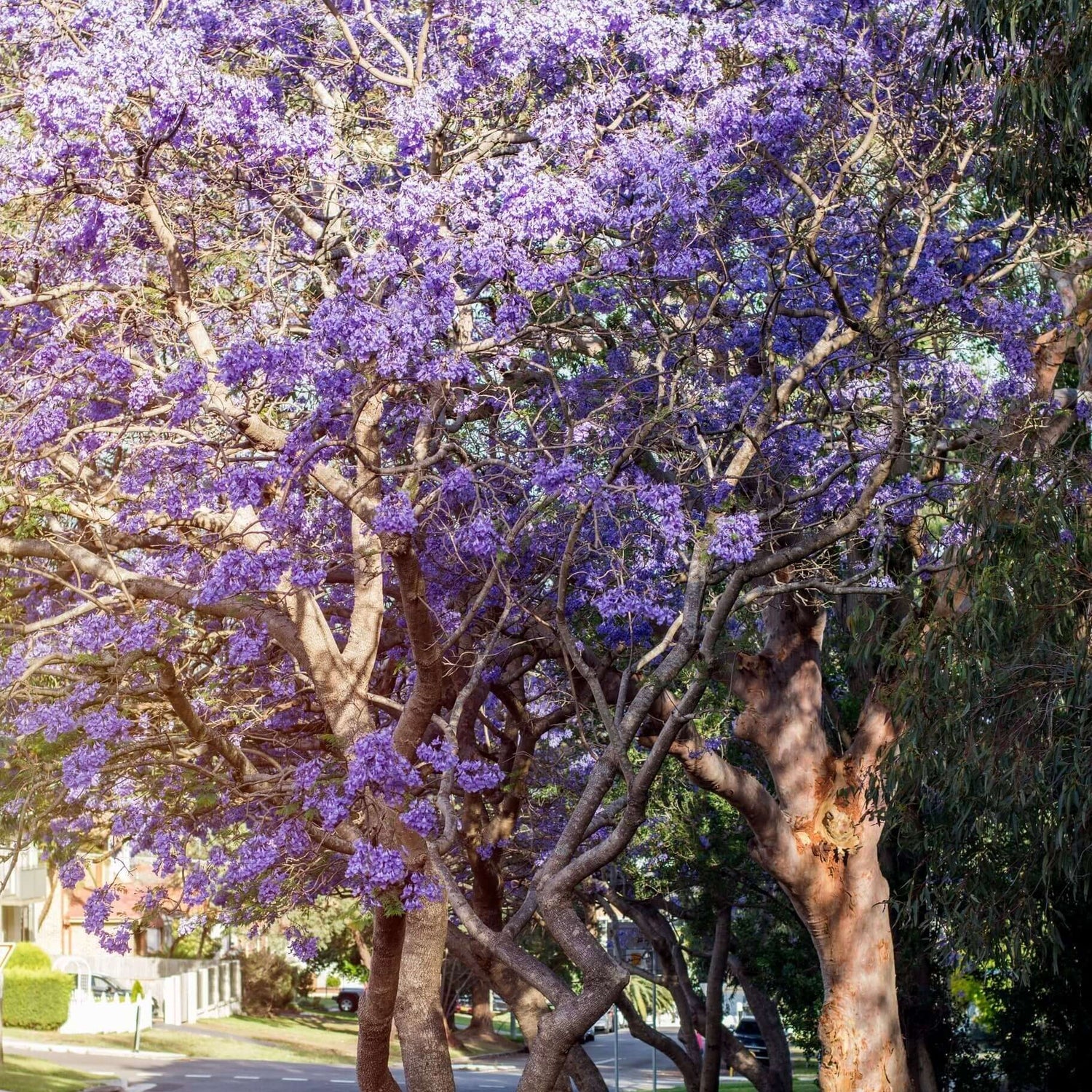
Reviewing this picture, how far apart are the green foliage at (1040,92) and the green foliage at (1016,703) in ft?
5.41

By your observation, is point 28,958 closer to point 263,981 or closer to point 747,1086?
point 263,981

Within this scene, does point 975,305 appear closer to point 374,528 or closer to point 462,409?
point 462,409

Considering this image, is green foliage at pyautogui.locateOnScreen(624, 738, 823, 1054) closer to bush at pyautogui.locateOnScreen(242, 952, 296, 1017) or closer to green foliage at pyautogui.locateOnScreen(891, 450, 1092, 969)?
green foliage at pyautogui.locateOnScreen(891, 450, 1092, 969)

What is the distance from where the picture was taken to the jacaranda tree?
10.3 m

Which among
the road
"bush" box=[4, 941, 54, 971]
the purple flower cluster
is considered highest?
the purple flower cluster

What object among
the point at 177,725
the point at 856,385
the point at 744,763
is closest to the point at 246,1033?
the point at 744,763

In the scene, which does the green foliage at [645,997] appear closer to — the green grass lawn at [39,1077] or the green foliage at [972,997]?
the green foliage at [972,997]

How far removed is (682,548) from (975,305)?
3.24m

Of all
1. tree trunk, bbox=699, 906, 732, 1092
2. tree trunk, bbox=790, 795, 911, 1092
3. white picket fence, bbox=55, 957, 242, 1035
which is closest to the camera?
tree trunk, bbox=790, 795, 911, 1092

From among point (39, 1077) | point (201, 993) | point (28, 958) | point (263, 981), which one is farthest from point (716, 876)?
point (263, 981)

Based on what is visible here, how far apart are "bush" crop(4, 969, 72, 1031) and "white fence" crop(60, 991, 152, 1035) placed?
59 centimetres

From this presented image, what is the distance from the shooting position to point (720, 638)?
1345cm

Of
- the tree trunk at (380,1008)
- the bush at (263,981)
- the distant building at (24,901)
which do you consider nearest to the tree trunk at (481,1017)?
the bush at (263,981)

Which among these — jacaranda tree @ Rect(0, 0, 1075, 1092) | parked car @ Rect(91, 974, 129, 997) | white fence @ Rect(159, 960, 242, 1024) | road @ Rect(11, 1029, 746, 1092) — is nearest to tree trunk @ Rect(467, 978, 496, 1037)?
road @ Rect(11, 1029, 746, 1092)
